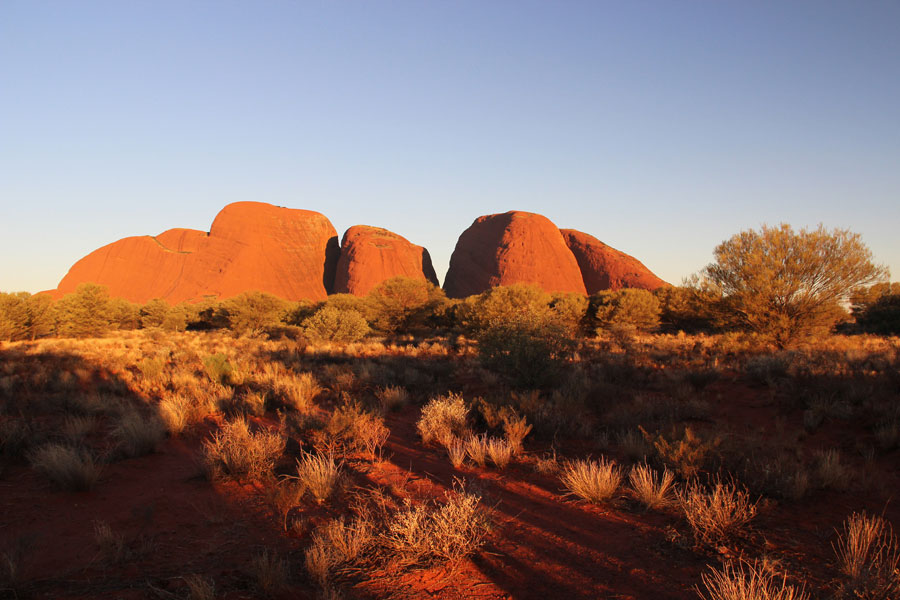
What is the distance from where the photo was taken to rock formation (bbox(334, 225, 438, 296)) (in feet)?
187

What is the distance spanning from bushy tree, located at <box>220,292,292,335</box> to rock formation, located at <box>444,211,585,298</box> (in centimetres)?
2690

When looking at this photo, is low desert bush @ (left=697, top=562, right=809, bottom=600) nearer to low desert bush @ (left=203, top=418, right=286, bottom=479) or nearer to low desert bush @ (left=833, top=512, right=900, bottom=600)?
low desert bush @ (left=833, top=512, right=900, bottom=600)

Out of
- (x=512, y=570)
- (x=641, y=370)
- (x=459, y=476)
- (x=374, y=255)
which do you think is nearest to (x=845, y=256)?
(x=641, y=370)

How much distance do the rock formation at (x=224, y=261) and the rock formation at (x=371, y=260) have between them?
13.1ft

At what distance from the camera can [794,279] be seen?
1445cm

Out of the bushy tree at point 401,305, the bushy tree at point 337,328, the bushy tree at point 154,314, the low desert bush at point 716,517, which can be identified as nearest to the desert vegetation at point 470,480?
the low desert bush at point 716,517

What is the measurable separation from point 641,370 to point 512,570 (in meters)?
8.88

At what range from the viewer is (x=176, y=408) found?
728 cm

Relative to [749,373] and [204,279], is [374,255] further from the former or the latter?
[749,373]

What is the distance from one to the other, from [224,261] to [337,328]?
4233 centimetres

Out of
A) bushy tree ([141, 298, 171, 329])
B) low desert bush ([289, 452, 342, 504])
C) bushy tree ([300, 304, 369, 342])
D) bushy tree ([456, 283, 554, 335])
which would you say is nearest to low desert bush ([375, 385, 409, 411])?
low desert bush ([289, 452, 342, 504])

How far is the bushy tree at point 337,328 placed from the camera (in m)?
21.6

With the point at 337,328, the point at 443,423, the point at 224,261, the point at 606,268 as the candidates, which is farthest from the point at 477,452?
the point at 224,261

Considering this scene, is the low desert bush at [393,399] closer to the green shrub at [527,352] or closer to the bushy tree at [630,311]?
the green shrub at [527,352]
